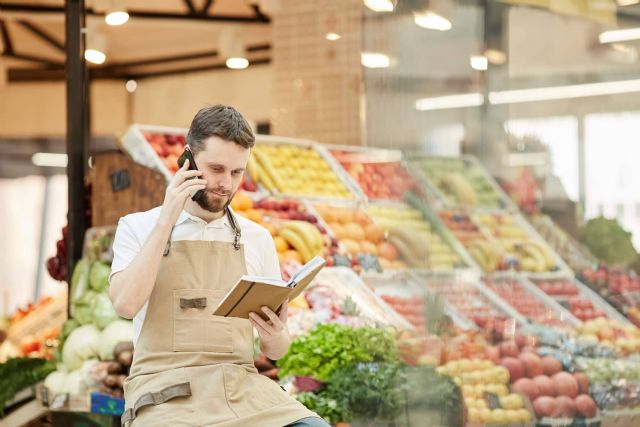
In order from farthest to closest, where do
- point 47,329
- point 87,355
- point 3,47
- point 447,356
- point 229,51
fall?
point 3,47
point 229,51
point 47,329
point 87,355
point 447,356

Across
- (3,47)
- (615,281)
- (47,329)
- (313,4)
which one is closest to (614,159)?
(615,281)

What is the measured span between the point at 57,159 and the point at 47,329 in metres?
6.84

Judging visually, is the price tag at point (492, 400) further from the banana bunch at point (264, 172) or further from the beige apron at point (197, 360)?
the beige apron at point (197, 360)

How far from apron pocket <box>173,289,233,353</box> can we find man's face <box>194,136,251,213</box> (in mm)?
266

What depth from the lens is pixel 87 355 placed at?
19.1 ft

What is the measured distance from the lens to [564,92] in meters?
5.48

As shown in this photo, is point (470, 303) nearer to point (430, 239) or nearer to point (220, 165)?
point (430, 239)

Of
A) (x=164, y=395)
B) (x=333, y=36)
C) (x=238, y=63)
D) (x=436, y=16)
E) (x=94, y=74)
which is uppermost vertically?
(x=94, y=74)

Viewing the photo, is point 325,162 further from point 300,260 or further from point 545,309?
point 545,309

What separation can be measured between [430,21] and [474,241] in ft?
3.63

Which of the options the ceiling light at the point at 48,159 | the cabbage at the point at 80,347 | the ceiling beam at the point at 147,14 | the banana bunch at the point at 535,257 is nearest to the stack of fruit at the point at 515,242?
the banana bunch at the point at 535,257

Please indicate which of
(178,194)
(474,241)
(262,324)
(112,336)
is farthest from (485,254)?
(178,194)

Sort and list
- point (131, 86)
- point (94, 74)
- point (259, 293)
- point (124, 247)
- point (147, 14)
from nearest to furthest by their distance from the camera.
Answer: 1. point (259, 293)
2. point (124, 247)
3. point (147, 14)
4. point (94, 74)
5. point (131, 86)

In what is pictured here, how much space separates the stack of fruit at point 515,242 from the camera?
5.41m
